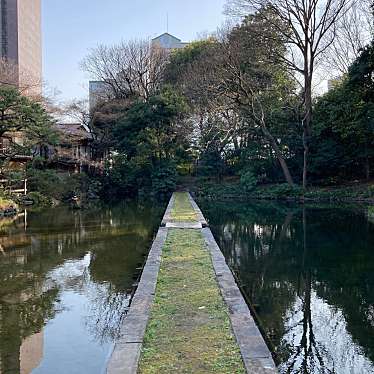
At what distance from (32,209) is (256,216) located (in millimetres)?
8609

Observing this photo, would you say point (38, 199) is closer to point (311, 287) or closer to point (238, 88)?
point (238, 88)

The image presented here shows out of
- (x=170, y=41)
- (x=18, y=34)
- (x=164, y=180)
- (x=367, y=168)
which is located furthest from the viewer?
(x=170, y=41)

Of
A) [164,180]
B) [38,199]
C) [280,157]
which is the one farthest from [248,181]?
[38,199]

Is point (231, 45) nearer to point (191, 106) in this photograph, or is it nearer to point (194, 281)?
point (191, 106)

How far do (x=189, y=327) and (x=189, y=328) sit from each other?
0.02 metres

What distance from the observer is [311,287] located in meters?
5.96

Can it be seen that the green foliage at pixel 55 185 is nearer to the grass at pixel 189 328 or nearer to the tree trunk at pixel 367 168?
the tree trunk at pixel 367 168

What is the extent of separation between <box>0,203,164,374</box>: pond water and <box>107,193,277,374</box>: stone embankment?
1.60ft

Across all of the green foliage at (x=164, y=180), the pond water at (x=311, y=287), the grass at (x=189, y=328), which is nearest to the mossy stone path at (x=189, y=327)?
the grass at (x=189, y=328)

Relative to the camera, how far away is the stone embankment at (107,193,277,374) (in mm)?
2973

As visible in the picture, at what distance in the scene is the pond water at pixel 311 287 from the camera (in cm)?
385

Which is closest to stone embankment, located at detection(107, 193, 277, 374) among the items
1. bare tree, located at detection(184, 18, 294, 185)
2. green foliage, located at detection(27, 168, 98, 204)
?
green foliage, located at detection(27, 168, 98, 204)

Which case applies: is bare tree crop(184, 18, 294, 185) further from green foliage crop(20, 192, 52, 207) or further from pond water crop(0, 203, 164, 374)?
pond water crop(0, 203, 164, 374)

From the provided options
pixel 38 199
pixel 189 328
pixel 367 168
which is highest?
pixel 367 168
